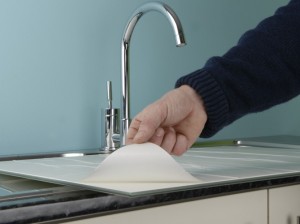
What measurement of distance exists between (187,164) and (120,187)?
0.34 meters

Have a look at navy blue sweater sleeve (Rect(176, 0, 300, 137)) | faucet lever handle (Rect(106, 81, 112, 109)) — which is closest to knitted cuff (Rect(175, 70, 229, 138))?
navy blue sweater sleeve (Rect(176, 0, 300, 137))

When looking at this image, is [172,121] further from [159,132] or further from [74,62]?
[74,62]

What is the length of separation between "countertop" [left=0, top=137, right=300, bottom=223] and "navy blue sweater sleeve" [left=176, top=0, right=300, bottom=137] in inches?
4.0

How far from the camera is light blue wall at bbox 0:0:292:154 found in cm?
121

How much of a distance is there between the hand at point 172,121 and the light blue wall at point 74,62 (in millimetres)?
477

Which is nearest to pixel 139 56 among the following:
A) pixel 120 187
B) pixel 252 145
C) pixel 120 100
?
pixel 120 100

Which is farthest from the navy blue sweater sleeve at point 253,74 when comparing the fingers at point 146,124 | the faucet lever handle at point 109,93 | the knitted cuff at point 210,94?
the faucet lever handle at point 109,93

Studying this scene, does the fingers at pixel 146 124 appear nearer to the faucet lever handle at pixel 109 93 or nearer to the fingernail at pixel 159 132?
the fingernail at pixel 159 132

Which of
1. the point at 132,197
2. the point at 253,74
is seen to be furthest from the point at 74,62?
the point at 132,197

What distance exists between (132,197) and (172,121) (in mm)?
227

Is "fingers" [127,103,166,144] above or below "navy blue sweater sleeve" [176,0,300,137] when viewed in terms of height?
below

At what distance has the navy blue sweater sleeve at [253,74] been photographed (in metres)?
0.87

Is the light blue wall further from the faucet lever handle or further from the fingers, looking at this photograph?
the fingers

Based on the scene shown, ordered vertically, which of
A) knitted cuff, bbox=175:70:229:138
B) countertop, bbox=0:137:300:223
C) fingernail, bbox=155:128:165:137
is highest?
knitted cuff, bbox=175:70:229:138
